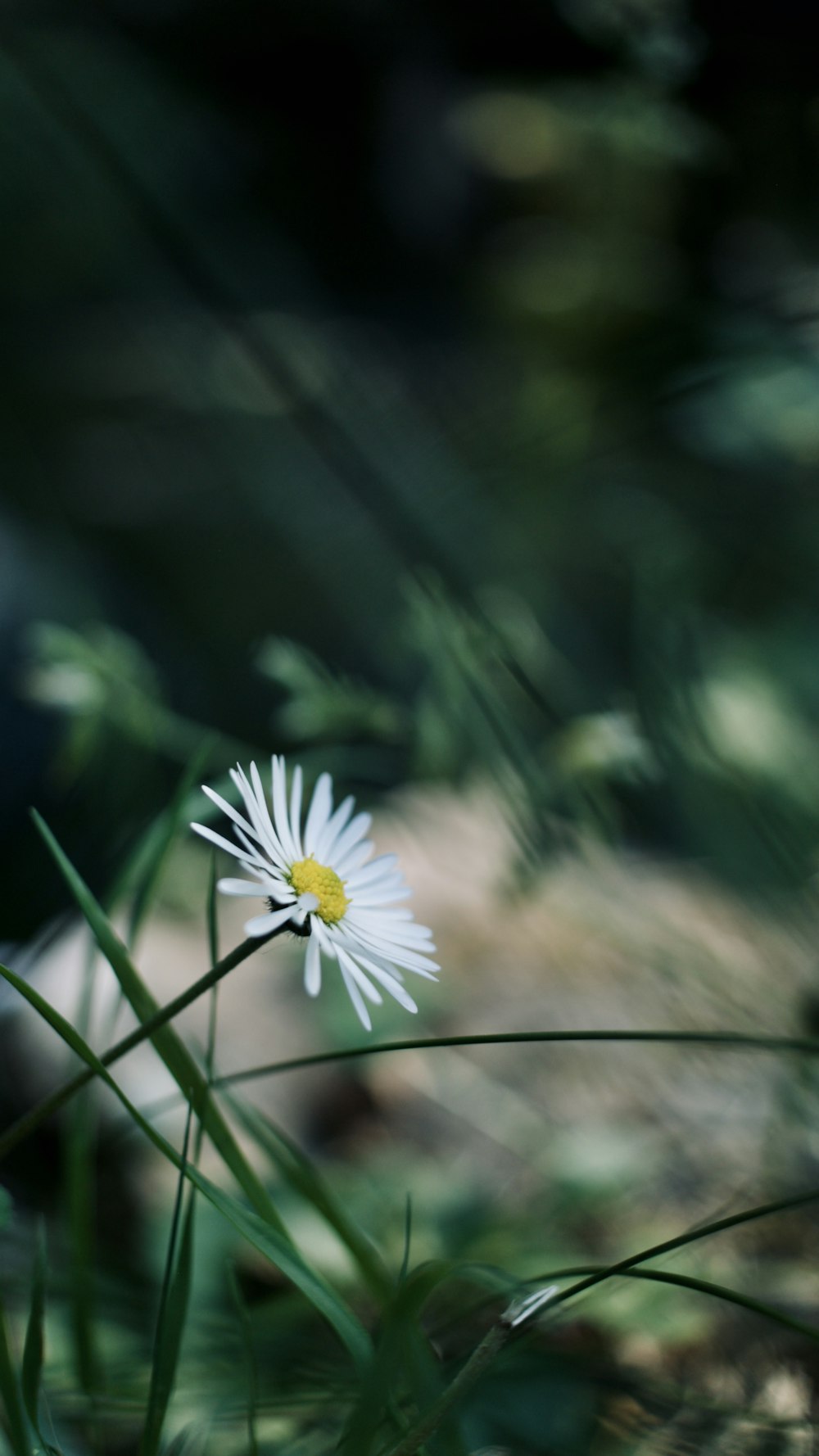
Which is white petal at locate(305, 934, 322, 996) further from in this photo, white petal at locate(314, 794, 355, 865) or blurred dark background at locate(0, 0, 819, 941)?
blurred dark background at locate(0, 0, 819, 941)

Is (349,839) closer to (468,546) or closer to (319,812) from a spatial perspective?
(319,812)

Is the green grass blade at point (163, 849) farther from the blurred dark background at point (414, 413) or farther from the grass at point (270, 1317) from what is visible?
the blurred dark background at point (414, 413)

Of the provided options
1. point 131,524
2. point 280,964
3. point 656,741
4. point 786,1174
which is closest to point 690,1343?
point 786,1174

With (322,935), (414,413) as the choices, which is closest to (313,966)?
(322,935)

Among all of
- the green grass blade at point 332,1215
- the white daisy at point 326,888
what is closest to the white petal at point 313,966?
the white daisy at point 326,888

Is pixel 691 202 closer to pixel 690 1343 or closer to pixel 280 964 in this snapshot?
pixel 280 964

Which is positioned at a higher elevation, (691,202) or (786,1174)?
(691,202)

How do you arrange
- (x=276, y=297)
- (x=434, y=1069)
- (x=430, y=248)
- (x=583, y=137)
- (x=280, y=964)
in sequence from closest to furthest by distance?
(x=434, y=1069), (x=280, y=964), (x=276, y=297), (x=583, y=137), (x=430, y=248)
